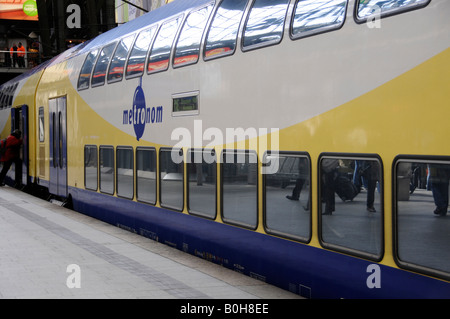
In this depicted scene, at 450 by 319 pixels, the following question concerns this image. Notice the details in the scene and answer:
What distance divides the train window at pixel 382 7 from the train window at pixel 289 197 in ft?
4.52

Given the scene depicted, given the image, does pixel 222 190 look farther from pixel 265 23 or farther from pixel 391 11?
pixel 391 11

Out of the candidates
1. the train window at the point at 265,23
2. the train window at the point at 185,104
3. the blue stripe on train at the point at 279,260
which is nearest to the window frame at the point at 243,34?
the train window at the point at 265,23

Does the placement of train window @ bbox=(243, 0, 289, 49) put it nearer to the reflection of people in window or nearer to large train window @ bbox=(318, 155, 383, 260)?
large train window @ bbox=(318, 155, 383, 260)

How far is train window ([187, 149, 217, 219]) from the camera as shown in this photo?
7.92 meters

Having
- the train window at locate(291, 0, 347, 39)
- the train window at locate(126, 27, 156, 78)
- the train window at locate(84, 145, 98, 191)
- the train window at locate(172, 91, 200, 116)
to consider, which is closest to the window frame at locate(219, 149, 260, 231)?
the train window at locate(172, 91, 200, 116)

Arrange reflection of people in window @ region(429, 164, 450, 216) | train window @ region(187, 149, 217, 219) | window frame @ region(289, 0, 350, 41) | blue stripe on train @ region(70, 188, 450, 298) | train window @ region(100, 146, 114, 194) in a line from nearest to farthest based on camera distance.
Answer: reflection of people in window @ region(429, 164, 450, 216) < blue stripe on train @ region(70, 188, 450, 298) < window frame @ region(289, 0, 350, 41) < train window @ region(187, 149, 217, 219) < train window @ region(100, 146, 114, 194)

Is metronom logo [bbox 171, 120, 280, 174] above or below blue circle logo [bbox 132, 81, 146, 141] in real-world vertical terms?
below

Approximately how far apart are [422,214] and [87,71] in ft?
29.7

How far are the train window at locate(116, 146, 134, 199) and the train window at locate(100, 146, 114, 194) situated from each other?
1.04 feet

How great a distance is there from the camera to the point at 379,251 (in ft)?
16.8

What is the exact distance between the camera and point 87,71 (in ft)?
41.4

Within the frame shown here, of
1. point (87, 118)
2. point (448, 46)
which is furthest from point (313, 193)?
point (87, 118)

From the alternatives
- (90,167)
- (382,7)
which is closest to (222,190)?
(382,7)

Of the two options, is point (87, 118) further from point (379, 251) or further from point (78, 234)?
point (379, 251)
